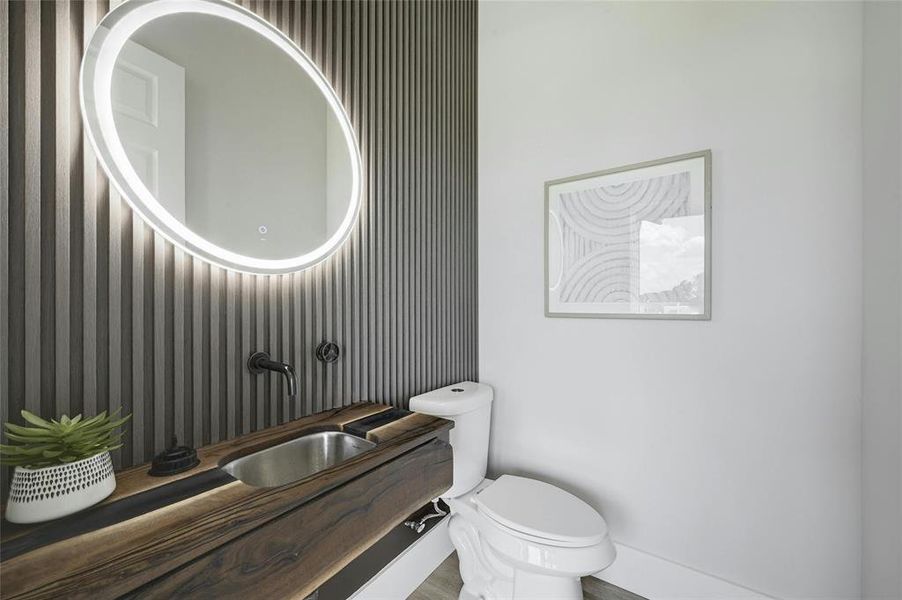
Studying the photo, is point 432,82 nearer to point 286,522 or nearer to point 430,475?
point 430,475

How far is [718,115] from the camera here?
143 centimetres

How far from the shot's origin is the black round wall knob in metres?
1.26

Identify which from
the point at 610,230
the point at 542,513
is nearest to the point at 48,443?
the point at 542,513

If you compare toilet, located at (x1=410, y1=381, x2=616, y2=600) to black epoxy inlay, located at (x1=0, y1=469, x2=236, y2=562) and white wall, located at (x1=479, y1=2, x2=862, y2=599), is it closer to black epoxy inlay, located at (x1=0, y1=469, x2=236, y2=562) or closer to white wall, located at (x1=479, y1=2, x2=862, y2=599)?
white wall, located at (x1=479, y1=2, x2=862, y2=599)

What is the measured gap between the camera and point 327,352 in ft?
4.18

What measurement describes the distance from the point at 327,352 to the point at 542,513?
0.94 m

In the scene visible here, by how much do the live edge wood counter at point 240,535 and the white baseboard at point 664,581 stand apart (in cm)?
108

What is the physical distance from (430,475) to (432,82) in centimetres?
165

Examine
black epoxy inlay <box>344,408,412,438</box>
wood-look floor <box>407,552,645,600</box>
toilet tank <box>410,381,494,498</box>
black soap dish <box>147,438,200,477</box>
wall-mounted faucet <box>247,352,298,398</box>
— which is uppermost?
wall-mounted faucet <box>247,352,298,398</box>

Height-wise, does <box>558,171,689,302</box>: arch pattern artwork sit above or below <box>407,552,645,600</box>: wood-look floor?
above

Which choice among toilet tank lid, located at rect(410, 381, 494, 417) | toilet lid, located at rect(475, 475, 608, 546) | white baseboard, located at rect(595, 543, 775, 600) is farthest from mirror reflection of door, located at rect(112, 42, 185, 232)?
white baseboard, located at rect(595, 543, 775, 600)

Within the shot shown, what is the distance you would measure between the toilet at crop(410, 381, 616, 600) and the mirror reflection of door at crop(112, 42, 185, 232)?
1076 mm

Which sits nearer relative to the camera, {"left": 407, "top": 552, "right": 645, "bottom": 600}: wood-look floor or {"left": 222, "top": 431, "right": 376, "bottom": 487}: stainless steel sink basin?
{"left": 222, "top": 431, "right": 376, "bottom": 487}: stainless steel sink basin

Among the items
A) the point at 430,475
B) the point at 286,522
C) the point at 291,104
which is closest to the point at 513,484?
the point at 430,475
